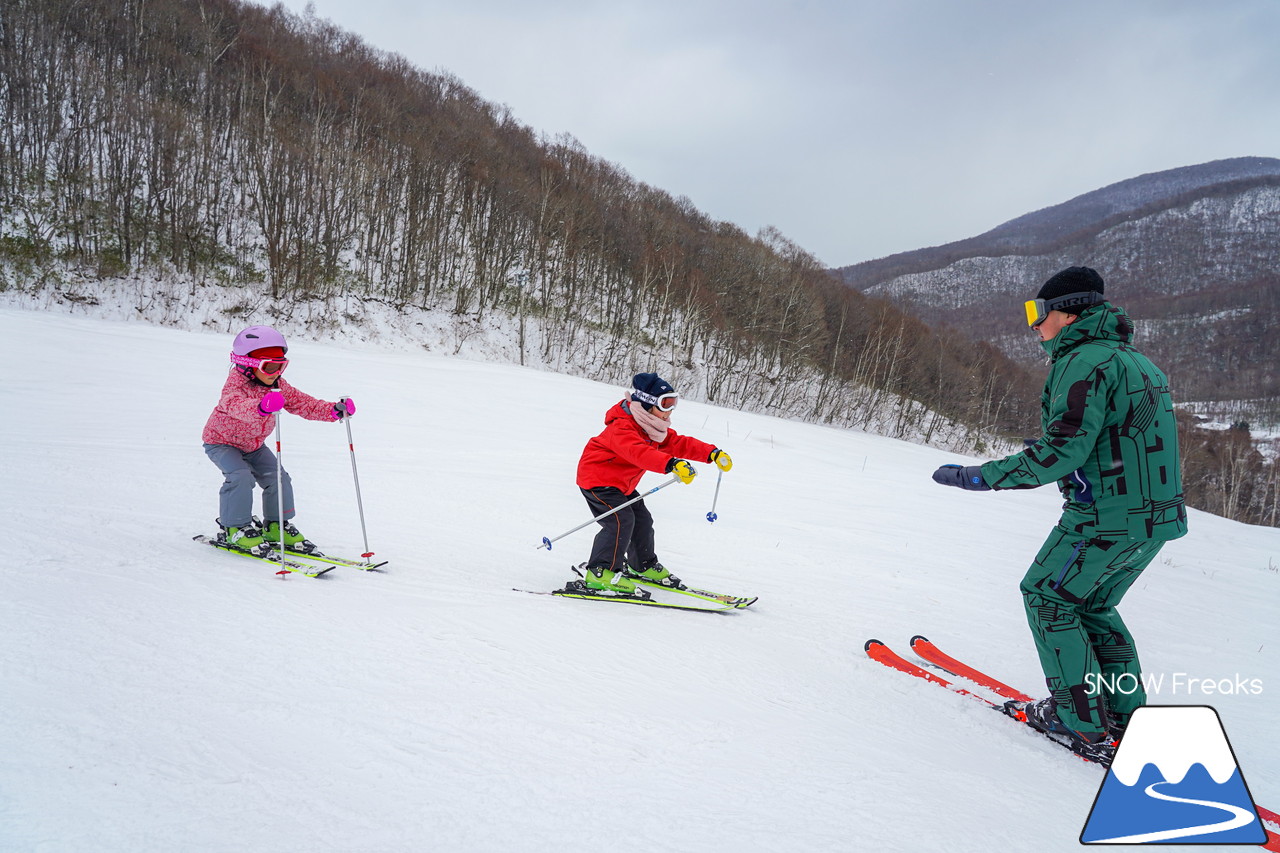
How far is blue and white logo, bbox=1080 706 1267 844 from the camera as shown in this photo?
238 cm

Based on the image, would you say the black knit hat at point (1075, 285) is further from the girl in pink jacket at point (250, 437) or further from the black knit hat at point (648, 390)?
the girl in pink jacket at point (250, 437)

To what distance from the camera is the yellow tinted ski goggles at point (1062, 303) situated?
3.21m

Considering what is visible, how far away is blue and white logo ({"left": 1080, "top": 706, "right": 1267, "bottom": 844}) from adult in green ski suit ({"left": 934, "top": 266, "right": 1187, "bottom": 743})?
25.3 inches

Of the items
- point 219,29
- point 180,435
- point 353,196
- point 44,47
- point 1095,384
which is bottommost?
point 180,435

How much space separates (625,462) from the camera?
5145 millimetres

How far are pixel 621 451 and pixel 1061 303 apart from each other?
3.00 metres

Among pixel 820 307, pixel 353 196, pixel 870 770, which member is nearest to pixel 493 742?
pixel 870 770

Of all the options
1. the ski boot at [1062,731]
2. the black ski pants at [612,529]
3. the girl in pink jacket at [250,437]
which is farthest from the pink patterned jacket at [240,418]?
the ski boot at [1062,731]

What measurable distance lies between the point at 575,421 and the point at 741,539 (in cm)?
895

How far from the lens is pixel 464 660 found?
3.21 meters

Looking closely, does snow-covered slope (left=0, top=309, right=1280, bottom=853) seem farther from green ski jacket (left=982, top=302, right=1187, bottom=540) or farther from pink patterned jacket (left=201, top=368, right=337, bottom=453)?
green ski jacket (left=982, top=302, right=1187, bottom=540)

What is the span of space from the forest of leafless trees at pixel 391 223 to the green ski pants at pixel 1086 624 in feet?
118

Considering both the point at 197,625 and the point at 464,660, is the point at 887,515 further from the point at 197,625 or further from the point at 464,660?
the point at 197,625

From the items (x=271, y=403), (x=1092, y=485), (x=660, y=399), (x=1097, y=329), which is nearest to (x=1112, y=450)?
(x=1092, y=485)
